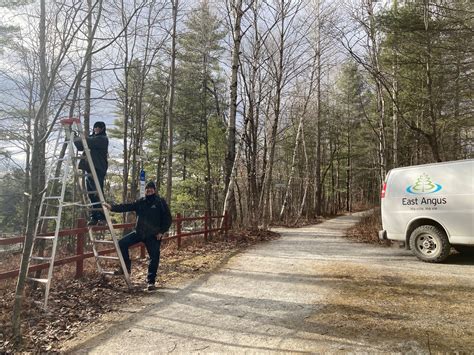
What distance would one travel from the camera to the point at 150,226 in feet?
19.4

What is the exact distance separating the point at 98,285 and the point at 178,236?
4112 mm

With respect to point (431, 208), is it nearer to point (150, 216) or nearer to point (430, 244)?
point (430, 244)

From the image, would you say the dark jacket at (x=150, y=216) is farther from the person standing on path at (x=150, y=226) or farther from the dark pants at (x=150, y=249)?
the dark pants at (x=150, y=249)

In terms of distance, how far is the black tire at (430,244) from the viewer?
755 centimetres

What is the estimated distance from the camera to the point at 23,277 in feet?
13.0

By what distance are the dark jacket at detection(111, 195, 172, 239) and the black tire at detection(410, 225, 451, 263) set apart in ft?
18.9

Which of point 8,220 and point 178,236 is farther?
point 8,220

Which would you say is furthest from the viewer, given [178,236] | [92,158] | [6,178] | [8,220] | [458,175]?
[8,220]

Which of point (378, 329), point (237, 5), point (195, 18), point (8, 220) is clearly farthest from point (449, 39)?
point (8, 220)

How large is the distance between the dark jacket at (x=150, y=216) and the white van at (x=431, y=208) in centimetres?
564

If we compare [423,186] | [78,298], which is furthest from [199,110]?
[78,298]

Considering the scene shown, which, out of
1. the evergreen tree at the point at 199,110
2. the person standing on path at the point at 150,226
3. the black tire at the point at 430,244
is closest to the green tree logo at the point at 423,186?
the black tire at the point at 430,244

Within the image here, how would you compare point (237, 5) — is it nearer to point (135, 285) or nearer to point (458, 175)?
point (458, 175)

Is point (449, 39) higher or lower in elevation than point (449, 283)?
higher
